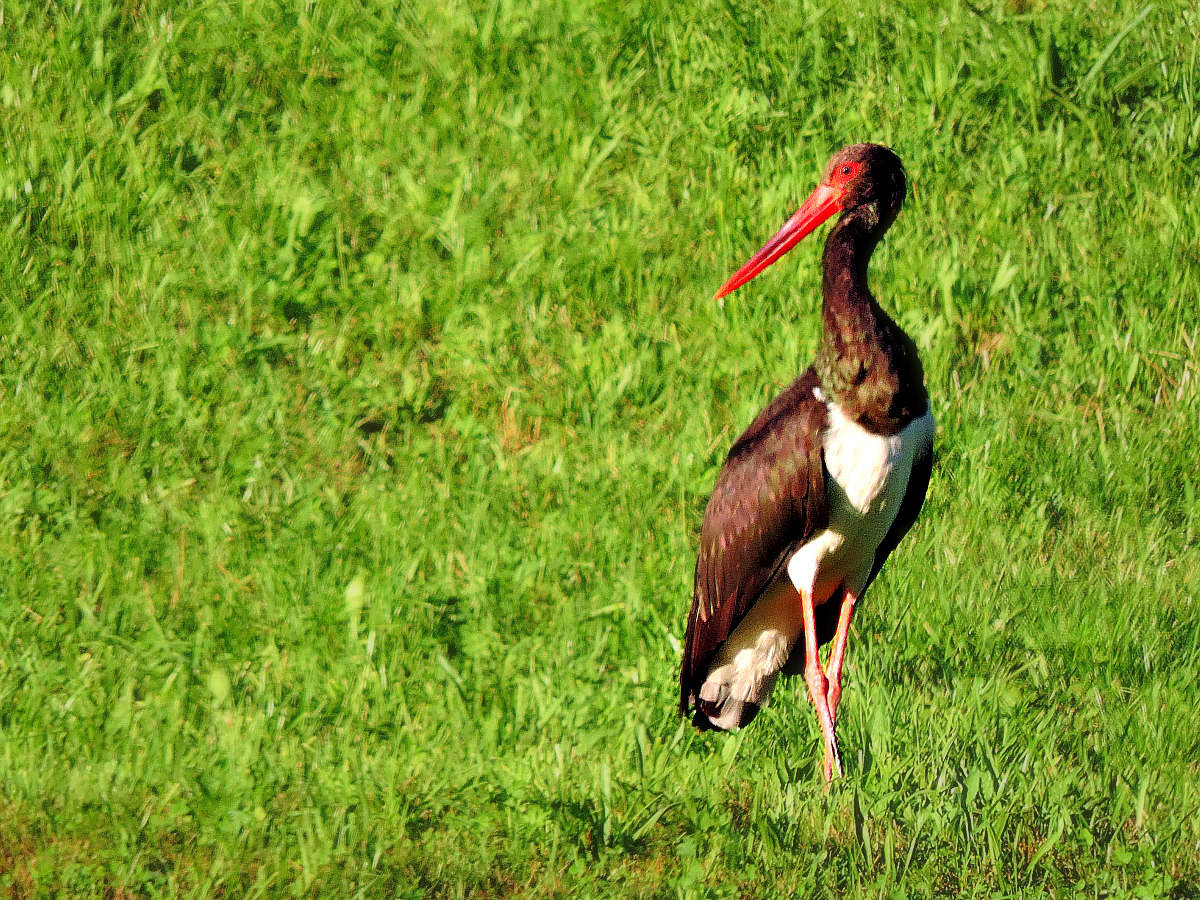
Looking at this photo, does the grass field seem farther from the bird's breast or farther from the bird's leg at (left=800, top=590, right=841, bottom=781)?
the bird's breast

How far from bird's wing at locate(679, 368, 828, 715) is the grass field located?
0.32m

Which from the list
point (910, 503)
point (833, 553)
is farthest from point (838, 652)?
point (910, 503)

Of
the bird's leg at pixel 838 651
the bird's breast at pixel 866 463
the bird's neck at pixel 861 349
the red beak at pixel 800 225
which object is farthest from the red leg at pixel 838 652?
the red beak at pixel 800 225

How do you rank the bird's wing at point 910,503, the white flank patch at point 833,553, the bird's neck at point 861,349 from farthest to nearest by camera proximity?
the bird's wing at point 910,503 < the white flank patch at point 833,553 < the bird's neck at point 861,349

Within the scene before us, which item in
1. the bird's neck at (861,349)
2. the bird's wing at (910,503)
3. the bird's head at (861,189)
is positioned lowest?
the bird's wing at (910,503)

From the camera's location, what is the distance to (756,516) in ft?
14.7

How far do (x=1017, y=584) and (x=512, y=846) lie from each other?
1736mm

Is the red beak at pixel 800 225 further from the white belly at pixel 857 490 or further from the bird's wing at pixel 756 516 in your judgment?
the white belly at pixel 857 490

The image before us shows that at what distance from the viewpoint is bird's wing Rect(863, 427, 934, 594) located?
14.5 feet

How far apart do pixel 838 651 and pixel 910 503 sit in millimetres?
429

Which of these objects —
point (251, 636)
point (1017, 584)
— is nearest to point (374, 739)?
point (251, 636)

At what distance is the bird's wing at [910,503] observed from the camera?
4.41 metres

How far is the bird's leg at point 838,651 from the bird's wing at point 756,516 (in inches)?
9.0

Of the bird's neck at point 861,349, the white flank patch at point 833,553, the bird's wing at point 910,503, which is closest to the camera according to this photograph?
the bird's neck at point 861,349
